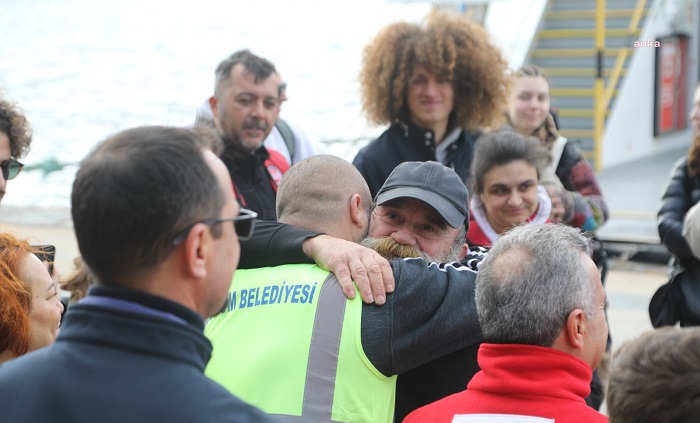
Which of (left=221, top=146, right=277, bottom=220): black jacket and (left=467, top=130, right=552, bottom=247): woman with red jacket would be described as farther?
(left=221, top=146, right=277, bottom=220): black jacket

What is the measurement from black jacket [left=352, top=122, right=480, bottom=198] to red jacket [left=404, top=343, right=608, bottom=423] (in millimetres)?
2390

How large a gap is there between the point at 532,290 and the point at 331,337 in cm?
53

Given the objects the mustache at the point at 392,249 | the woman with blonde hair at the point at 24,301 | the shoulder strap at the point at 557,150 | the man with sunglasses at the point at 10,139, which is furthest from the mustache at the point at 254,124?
the mustache at the point at 392,249

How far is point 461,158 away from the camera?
4.71m

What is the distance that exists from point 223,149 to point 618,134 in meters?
8.73

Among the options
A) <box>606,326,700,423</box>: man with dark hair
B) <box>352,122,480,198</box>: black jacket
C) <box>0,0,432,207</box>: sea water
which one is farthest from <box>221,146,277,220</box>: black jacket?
<box>0,0,432,207</box>: sea water

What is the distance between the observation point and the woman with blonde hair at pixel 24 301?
2777 mm

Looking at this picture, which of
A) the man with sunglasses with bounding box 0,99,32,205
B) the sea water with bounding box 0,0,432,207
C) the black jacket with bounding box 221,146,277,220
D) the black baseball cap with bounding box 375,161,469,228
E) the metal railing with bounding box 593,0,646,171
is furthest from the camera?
the sea water with bounding box 0,0,432,207

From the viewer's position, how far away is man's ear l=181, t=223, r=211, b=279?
1583 millimetres

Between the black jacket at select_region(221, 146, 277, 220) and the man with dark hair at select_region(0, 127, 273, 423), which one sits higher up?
the man with dark hair at select_region(0, 127, 273, 423)

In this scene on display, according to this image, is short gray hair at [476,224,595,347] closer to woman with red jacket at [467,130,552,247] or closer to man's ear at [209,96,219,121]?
woman with red jacket at [467,130,552,247]

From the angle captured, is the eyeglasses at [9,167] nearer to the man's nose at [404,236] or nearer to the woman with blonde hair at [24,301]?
the woman with blonde hair at [24,301]

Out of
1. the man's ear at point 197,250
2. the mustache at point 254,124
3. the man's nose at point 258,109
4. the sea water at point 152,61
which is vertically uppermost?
the man's ear at point 197,250

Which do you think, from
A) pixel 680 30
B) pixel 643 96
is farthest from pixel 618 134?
pixel 680 30
